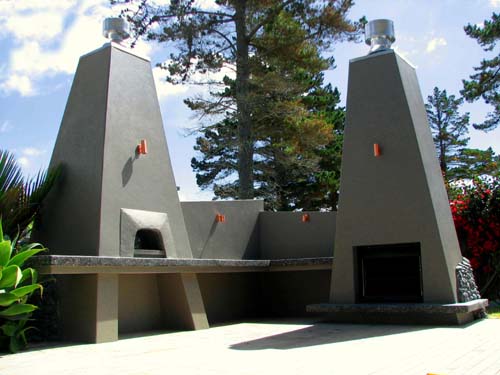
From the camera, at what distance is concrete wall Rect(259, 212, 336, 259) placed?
1141cm

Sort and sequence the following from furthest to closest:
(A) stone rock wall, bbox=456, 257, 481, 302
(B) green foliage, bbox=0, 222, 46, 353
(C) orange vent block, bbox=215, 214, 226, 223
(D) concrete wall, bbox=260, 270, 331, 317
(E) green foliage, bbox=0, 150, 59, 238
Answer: (C) orange vent block, bbox=215, 214, 226, 223 < (D) concrete wall, bbox=260, 270, 331, 317 < (A) stone rock wall, bbox=456, 257, 481, 302 < (E) green foliage, bbox=0, 150, 59, 238 < (B) green foliage, bbox=0, 222, 46, 353

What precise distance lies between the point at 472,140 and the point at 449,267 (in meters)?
22.7

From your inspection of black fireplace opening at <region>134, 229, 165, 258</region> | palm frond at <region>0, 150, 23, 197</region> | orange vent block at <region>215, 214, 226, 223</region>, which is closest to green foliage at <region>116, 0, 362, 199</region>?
orange vent block at <region>215, 214, 226, 223</region>

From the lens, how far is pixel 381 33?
30.9 feet

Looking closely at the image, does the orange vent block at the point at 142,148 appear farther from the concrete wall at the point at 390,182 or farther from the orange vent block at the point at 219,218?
the concrete wall at the point at 390,182

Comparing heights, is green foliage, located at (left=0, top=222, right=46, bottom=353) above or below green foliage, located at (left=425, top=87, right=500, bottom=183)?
below

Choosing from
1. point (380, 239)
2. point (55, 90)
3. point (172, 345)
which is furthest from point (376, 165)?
point (55, 90)

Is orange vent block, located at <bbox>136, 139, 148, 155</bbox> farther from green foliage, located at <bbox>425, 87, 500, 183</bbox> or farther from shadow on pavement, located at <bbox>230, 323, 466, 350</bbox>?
green foliage, located at <bbox>425, 87, 500, 183</bbox>

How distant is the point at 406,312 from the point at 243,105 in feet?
31.0

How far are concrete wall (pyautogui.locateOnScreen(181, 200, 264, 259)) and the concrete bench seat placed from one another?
1134 millimetres

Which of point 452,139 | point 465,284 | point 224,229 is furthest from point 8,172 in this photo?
point 452,139

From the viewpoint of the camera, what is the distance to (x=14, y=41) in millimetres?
8578

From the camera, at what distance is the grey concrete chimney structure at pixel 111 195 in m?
7.45

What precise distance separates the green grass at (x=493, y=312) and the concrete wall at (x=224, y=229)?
485 cm
